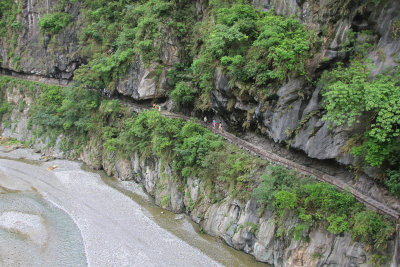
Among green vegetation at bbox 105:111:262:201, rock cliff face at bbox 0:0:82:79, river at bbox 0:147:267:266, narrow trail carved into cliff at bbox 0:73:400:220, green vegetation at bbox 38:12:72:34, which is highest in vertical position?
green vegetation at bbox 38:12:72:34

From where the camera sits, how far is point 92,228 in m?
19.1

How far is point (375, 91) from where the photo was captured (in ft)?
38.8

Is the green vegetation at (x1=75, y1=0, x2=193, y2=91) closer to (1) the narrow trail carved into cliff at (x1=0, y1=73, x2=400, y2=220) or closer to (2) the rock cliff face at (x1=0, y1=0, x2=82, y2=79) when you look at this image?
(2) the rock cliff face at (x1=0, y1=0, x2=82, y2=79)

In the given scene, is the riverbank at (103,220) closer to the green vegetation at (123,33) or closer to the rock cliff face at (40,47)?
the green vegetation at (123,33)

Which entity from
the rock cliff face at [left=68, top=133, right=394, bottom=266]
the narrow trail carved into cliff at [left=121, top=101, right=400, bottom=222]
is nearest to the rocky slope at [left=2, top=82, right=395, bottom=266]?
the rock cliff face at [left=68, top=133, right=394, bottom=266]

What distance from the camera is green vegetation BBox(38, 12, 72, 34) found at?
120 feet

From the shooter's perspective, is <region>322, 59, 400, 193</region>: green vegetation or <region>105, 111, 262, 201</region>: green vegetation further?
<region>105, 111, 262, 201</region>: green vegetation

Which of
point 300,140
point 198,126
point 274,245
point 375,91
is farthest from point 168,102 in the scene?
point 375,91

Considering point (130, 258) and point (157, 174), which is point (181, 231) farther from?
point (157, 174)

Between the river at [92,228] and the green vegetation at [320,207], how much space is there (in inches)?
159

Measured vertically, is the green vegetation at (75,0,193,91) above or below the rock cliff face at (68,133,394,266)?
above

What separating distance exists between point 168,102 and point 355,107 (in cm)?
1754

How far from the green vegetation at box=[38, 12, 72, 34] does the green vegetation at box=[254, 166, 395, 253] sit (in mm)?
33135

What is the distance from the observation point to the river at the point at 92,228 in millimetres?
16422
